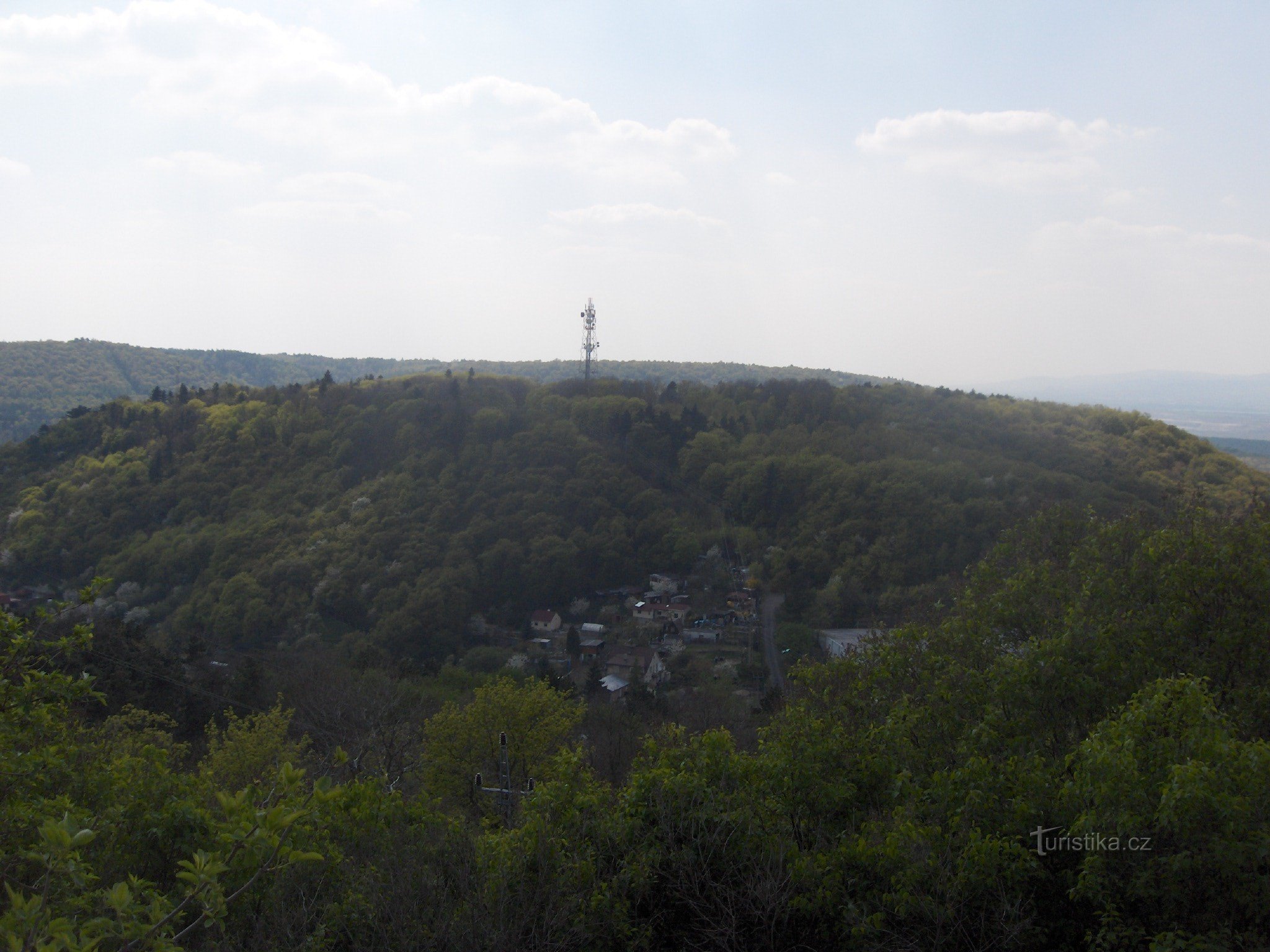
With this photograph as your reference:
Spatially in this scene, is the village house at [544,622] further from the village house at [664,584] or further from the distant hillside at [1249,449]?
the distant hillside at [1249,449]

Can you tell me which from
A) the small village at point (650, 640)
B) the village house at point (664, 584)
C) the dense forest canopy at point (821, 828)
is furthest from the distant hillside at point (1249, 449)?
the dense forest canopy at point (821, 828)

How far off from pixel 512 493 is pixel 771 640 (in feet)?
64.6

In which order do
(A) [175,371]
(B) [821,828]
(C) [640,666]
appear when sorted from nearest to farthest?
(B) [821,828] < (C) [640,666] < (A) [175,371]

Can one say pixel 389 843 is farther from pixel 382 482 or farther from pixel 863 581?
pixel 382 482

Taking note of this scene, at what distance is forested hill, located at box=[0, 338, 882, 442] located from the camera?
3718 inches

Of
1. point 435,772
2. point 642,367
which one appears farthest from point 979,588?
point 642,367

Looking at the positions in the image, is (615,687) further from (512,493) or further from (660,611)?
(512,493)

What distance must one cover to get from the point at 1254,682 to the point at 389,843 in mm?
8347

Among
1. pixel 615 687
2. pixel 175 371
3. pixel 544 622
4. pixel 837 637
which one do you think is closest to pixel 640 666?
pixel 615 687

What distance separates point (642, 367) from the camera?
130m

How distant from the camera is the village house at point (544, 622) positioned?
40.8m

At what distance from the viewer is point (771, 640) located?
36531 millimetres

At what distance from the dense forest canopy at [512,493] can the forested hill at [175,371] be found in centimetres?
2314

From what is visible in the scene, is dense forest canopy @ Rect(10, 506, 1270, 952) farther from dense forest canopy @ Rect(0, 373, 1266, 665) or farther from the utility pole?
dense forest canopy @ Rect(0, 373, 1266, 665)
